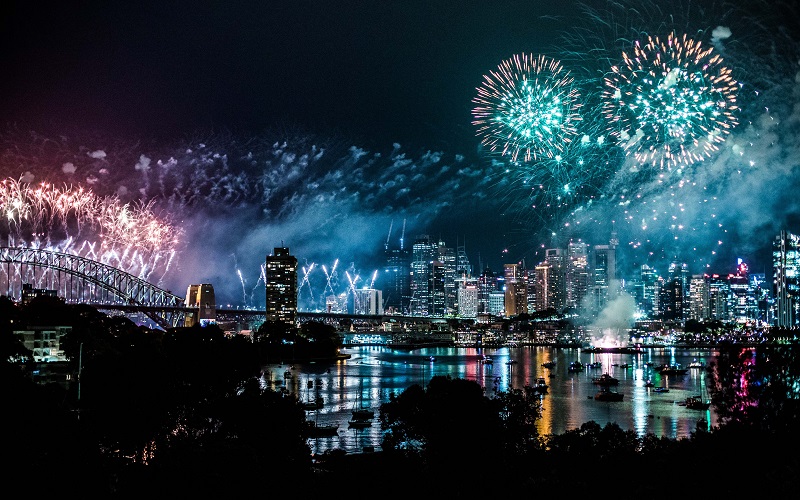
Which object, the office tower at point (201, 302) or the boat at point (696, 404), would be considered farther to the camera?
the office tower at point (201, 302)

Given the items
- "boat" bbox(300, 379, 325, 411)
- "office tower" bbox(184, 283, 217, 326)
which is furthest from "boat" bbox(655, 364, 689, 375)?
"office tower" bbox(184, 283, 217, 326)

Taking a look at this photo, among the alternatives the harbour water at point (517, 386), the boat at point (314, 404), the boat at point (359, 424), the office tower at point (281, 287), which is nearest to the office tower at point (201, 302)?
the office tower at point (281, 287)

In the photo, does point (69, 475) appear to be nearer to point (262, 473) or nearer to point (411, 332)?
point (262, 473)

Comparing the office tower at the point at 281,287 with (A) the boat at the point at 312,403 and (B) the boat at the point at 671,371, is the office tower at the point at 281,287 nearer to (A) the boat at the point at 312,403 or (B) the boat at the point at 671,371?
(B) the boat at the point at 671,371

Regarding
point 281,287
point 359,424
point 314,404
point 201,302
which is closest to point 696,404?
point 359,424

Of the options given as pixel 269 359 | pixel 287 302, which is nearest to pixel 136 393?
pixel 269 359

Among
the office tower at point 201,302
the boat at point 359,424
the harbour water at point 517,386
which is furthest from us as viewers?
the office tower at point 201,302
